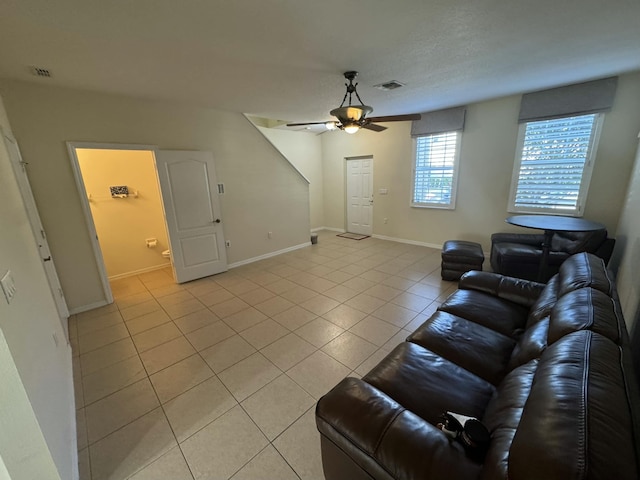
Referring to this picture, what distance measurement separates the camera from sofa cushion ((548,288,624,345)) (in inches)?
42.8

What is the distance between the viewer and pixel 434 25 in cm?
197

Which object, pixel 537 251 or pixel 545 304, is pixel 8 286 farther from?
pixel 537 251

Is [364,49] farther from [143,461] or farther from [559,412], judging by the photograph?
[143,461]

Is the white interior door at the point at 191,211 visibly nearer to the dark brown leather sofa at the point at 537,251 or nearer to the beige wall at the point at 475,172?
the beige wall at the point at 475,172

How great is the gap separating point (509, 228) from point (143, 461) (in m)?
5.39

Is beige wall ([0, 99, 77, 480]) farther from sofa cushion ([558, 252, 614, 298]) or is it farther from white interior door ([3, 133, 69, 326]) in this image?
sofa cushion ([558, 252, 614, 298])

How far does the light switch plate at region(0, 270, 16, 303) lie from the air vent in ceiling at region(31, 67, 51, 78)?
7.37ft

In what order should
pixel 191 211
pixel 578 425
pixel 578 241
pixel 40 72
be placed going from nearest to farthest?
pixel 578 425 < pixel 40 72 < pixel 578 241 < pixel 191 211

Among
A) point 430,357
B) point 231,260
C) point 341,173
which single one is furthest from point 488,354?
point 341,173

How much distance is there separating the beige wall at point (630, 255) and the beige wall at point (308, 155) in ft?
18.4

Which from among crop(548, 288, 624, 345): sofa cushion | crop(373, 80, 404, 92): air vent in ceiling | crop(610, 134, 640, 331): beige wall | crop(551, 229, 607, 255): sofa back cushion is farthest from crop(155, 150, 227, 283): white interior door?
crop(551, 229, 607, 255): sofa back cushion

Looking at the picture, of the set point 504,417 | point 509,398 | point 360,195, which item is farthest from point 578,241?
point 360,195

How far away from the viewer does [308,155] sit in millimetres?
6836

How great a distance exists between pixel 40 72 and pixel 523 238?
6068 millimetres
